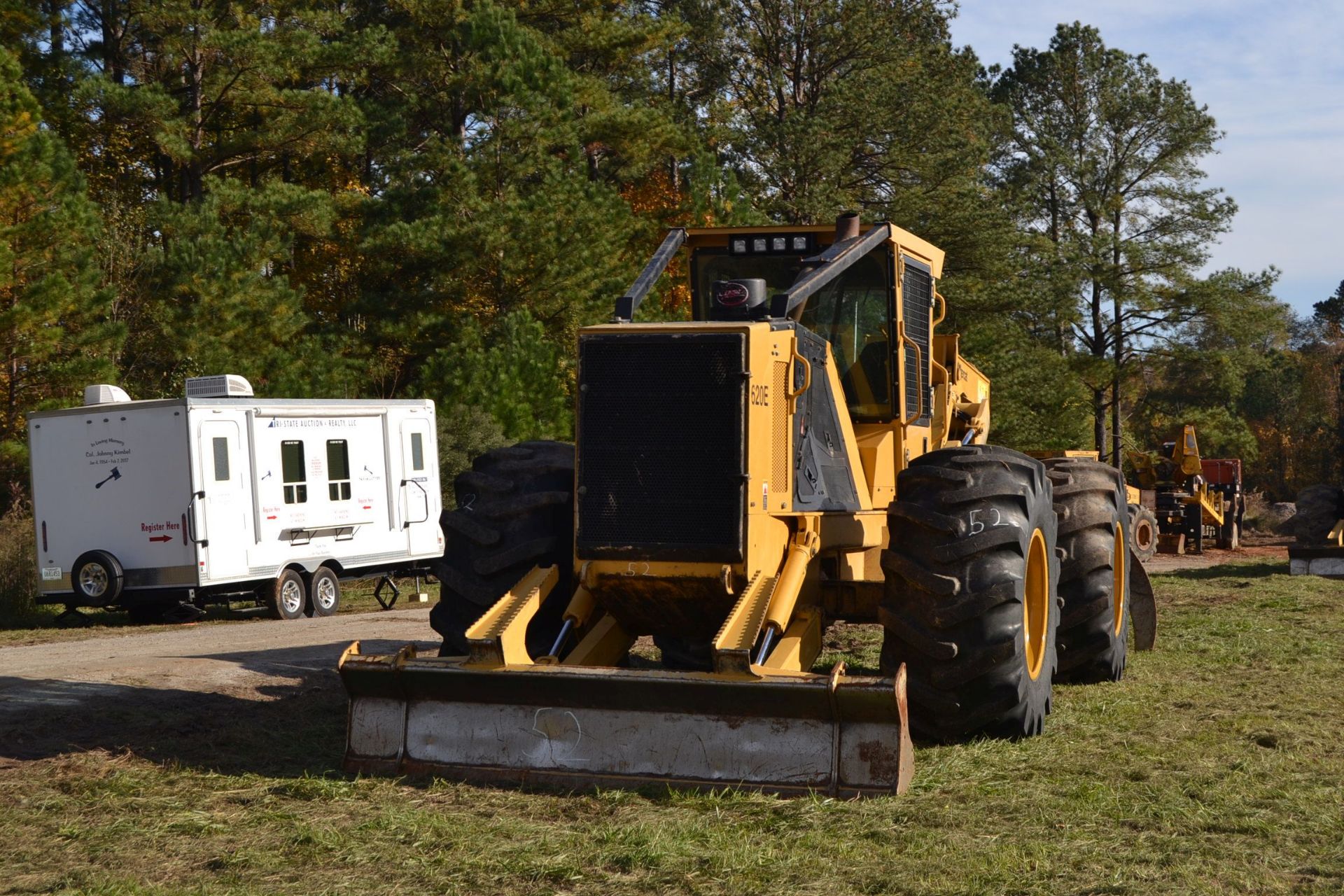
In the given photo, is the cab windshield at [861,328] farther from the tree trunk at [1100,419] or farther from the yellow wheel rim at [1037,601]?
the tree trunk at [1100,419]

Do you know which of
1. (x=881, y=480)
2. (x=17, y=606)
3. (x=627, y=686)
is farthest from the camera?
(x=17, y=606)

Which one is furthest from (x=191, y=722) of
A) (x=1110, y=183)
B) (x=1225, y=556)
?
(x=1110, y=183)

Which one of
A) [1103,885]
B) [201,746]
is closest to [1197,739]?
[1103,885]

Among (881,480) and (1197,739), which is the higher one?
(881,480)

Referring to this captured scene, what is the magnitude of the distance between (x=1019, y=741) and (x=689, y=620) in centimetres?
187

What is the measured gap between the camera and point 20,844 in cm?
623

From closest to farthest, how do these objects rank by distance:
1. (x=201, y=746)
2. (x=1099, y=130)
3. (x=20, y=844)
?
(x=20, y=844) < (x=201, y=746) < (x=1099, y=130)

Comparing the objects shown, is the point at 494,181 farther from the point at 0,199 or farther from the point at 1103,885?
the point at 1103,885

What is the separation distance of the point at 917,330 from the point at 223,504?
11394mm

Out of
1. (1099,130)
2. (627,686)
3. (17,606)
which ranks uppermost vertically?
(1099,130)

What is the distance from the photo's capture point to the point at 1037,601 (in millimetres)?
8836

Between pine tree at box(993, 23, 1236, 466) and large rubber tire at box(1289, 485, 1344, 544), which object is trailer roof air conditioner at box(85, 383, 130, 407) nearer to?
large rubber tire at box(1289, 485, 1344, 544)

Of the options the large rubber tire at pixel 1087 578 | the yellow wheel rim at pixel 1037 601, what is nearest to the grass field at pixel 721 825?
the yellow wheel rim at pixel 1037 601

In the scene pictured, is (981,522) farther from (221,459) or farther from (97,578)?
(97,578)
